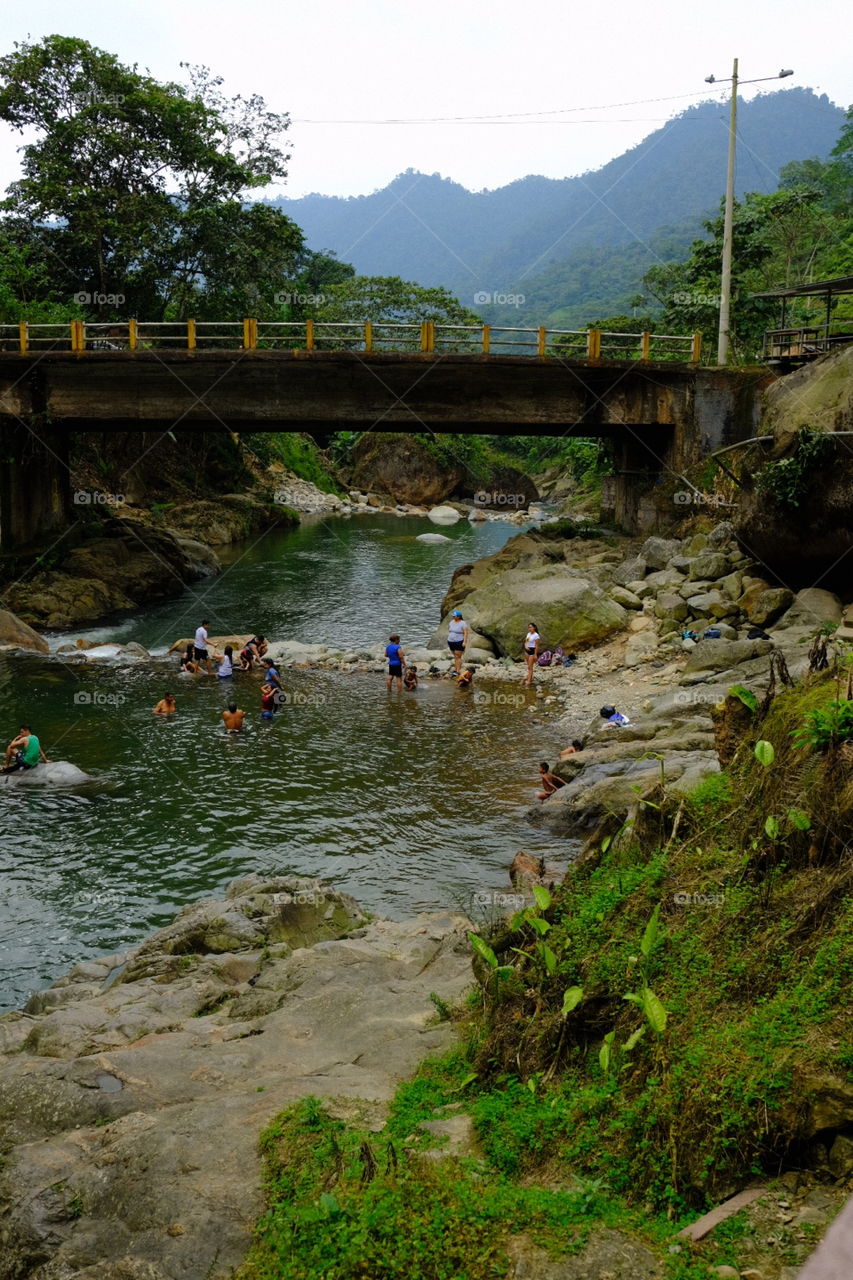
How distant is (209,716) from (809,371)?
16.4 meters

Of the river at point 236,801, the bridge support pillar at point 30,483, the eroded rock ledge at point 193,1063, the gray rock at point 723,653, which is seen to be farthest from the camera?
the bridge support pillar at point 30,483

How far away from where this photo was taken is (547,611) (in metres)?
26.8

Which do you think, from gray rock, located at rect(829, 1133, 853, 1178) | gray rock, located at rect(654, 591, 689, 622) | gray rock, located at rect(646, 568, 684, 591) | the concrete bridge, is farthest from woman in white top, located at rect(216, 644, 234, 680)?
gray rock, located at rect(829, 1133, 853, 1178)

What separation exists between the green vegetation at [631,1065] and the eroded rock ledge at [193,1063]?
0.46 m

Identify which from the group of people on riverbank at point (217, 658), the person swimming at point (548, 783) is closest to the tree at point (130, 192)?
the group of people on riverbank at point (217, 658)

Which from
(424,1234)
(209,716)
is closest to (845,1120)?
(424,1234)

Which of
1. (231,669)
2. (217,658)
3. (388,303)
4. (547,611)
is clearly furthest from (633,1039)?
(388,303)

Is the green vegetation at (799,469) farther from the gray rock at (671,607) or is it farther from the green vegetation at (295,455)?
the green vegetation at (295,455)

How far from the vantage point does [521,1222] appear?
5.21m

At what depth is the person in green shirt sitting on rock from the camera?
59.5ft

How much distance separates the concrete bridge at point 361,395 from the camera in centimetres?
3078

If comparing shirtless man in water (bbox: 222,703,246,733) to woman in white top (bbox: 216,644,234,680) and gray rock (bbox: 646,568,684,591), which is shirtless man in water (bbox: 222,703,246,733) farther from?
gray rock (bbox: 646,568,684,591)

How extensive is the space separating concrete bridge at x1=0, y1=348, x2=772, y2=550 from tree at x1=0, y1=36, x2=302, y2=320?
1203 cm

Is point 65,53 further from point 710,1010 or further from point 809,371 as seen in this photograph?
point 710,1010
